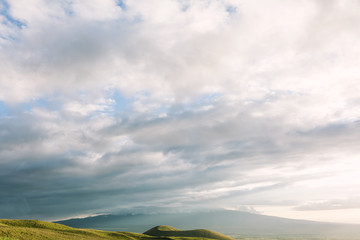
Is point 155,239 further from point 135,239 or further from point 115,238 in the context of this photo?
point 115,238

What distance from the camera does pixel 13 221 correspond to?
13100 cm

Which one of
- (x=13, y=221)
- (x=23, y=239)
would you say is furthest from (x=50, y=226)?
(x=23, y=239)

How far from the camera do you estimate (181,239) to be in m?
138

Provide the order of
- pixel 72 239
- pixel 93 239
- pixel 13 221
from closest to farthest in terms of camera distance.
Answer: pixel 72 239, pixel 93 239, pixel 13 221

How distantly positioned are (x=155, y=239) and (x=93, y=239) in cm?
2604

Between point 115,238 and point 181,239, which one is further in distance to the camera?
point 181,239

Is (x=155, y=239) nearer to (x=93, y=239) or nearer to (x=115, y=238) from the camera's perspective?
(x=115, y=238)

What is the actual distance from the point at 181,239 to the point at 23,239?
7148 centimetres

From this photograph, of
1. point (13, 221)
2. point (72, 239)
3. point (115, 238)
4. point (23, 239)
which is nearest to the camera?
point (23, 239)

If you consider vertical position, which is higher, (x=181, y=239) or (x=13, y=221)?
(x=13, y=221)

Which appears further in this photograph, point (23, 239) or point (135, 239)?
point (135, 239)

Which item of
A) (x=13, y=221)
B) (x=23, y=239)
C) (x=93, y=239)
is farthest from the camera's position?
(x=13, y=221)

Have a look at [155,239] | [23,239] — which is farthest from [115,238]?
[23,239]

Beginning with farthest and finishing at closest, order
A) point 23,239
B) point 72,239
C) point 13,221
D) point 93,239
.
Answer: point 13,221 < point 93,239 < point 72,239 < point 23,239
